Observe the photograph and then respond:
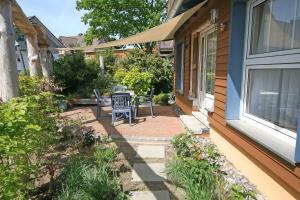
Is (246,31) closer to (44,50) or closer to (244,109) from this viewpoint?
(244,109)

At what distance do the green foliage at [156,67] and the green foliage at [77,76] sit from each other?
74.8 inches

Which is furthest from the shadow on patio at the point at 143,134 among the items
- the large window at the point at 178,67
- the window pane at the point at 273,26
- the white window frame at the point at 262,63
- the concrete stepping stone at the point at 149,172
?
the window pane at the point at 273,26

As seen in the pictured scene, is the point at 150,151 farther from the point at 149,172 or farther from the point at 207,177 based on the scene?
the point at 207,177

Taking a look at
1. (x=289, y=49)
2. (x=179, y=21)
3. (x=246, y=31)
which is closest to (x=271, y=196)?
(x=289, y=49)

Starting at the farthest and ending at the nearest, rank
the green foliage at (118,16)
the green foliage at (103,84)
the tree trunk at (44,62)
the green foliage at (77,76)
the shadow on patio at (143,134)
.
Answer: the green foliage at (118,16) → the green foliage at (103,84) → the green foliage at (77,76) → the tree trunk at (44,62) → the shadow on patio at (143,134)

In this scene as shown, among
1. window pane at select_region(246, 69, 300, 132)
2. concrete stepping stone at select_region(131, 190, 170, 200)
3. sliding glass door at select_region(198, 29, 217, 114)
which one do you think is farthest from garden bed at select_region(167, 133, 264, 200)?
sliding glass door at select_region(198, 29, 217, 114)

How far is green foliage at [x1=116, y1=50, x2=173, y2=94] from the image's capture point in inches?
487

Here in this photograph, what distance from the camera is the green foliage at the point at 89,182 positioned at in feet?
9.46

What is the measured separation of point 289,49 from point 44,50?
7983 mm

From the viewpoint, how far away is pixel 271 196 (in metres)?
2.91

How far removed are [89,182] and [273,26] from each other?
2.95 m

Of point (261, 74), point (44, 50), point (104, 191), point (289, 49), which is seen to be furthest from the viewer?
point (44, 50)

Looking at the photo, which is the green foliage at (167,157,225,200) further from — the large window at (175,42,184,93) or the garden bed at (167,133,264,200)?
the large window at (175,42,184,93)

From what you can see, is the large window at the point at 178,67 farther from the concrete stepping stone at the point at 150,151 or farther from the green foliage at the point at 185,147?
the green foliage at the point at 185,147
